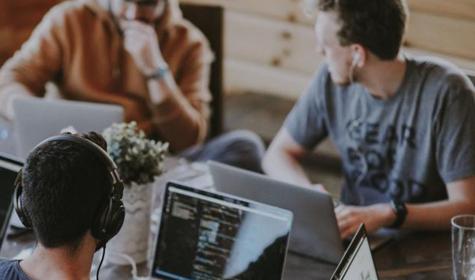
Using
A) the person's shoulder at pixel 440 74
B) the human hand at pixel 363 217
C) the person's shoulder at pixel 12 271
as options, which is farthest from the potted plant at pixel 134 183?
the person's shoulder at pixel 440 74

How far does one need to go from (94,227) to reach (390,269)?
0.82 metres

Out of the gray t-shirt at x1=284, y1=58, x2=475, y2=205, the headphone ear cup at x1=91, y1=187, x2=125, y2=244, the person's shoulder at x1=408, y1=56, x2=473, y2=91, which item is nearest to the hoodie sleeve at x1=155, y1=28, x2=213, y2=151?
the gray t-shirt at x1=284, y1=58, x2=475, y2=205

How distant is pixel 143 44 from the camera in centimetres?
303

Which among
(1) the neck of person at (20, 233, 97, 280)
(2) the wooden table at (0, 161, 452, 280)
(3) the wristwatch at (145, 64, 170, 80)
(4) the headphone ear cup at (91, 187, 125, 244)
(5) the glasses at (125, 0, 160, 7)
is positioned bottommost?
(2) the wooden table at (0, 161, 452, 280)

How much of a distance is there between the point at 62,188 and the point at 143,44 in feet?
5.46

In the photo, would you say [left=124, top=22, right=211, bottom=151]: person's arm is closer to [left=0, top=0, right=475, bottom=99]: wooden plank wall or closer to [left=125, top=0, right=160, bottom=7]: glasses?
[left=125, top=0, right=160, bottom=7]: glasses

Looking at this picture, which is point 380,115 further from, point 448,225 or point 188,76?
point 188,76

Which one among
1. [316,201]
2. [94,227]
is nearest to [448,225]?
[316,201]

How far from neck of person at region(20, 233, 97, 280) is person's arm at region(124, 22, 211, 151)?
1551 mm

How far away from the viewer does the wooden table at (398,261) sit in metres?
2.01

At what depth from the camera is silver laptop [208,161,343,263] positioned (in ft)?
6.62

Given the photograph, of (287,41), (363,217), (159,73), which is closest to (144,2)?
(159,73)

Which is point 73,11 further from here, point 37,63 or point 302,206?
point 302,206

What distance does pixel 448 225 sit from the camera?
2.25 m
